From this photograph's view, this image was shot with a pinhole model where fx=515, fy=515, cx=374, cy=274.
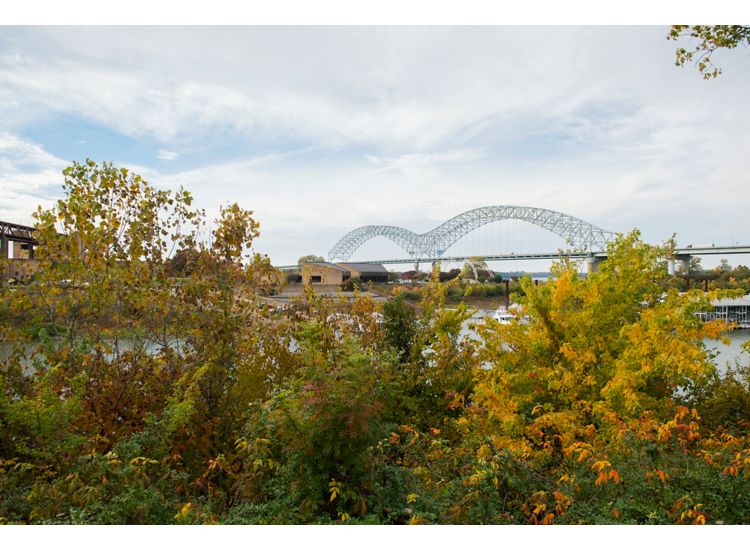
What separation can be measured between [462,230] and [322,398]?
67597mm

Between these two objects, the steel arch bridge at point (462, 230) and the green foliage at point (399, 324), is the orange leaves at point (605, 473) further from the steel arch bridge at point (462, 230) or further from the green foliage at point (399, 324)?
the steel arch bridge at point (462, 230)

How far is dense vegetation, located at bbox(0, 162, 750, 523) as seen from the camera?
2.76 meters

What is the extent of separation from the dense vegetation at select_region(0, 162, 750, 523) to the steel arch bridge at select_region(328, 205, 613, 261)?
55.5 m

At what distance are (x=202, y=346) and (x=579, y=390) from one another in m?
3.27

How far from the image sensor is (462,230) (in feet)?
226

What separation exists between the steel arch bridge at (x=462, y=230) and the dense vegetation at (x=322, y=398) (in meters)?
55.5

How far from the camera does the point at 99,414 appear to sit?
4012 mm

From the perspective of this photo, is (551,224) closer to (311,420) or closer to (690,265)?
(690,265)

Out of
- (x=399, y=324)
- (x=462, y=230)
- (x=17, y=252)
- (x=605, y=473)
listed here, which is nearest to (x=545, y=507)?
(x=605, y=473)

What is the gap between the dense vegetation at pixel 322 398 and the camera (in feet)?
9.07

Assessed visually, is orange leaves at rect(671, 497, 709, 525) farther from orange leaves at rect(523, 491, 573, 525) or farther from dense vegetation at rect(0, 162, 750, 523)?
orange leaves at rect(523, 491, 573, 525)

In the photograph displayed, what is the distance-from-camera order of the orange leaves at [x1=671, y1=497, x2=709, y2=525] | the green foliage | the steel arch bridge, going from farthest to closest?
the steel arch bridge → the green foliage → the orange leaves at [x1=671, y1=497, x2=709, y2=525]

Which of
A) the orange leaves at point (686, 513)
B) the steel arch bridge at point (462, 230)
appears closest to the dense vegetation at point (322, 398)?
the orange leaves at point (686, 513)

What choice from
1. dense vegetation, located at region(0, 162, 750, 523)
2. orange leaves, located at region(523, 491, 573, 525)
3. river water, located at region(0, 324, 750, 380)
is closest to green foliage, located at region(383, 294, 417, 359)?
dense vegetation, located at region(0, 162, 750, 523)
